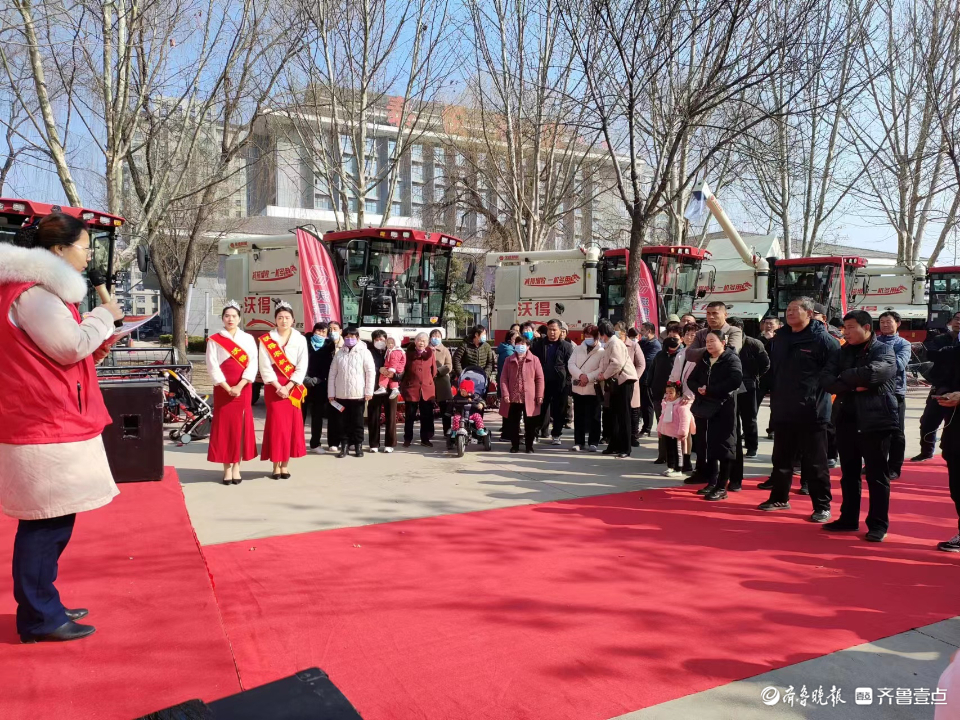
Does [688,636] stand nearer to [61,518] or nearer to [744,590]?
[744,590]

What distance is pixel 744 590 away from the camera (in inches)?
179

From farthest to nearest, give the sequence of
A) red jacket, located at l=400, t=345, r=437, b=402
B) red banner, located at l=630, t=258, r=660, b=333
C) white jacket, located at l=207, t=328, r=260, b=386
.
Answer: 1. red banner, located at l=630, t=258, r=660, b=333
2. red jacket, located at l=400, t=345, r=437, b=402
3. white jacket, located at l=207, t=328, r=260, b=386

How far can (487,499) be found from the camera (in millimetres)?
6898

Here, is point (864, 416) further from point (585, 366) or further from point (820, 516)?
point (585, 366)

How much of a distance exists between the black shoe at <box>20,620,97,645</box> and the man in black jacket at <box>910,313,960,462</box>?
5.84 meters

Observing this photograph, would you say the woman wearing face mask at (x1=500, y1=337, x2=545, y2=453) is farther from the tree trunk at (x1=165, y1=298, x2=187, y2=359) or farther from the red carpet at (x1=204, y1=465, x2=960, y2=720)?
the tree trunk at (x1=165, y1=298, x2=187, y2=359)

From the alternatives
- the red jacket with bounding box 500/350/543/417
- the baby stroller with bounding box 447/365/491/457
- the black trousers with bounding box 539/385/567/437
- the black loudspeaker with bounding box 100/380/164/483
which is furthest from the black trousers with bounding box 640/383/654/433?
the black loudspeaker with bounding box 100/380/164/483

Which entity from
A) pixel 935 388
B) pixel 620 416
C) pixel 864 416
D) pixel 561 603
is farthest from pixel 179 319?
pixel 935 388

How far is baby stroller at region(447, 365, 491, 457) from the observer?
9211mm

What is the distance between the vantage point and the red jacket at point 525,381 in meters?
9.48

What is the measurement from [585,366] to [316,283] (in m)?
5.25

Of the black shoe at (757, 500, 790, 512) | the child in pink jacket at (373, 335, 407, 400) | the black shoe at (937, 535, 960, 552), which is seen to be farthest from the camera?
the child in pink jacket at (373, 335, 407, 400)

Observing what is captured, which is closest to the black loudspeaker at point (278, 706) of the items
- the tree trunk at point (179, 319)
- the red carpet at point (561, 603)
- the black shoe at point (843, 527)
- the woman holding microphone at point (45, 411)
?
the red carpet at point (561, 603)

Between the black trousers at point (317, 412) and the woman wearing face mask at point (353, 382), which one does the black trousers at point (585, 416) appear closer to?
the woman wearing face mask at point (353, 382)
